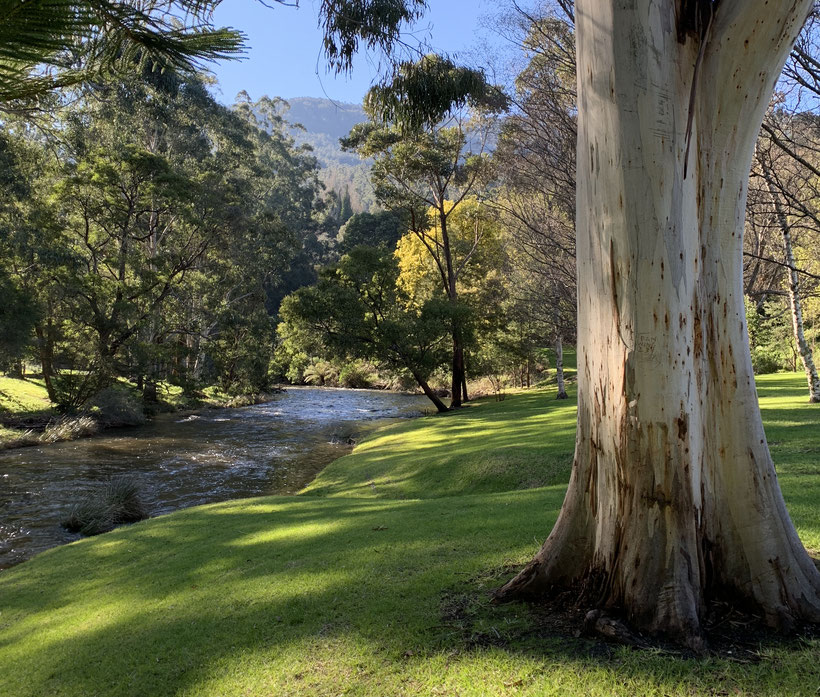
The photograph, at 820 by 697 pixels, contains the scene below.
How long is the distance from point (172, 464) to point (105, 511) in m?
5.15

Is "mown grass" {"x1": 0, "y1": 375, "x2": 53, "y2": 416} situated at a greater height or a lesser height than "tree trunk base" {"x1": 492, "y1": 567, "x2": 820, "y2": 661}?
greater

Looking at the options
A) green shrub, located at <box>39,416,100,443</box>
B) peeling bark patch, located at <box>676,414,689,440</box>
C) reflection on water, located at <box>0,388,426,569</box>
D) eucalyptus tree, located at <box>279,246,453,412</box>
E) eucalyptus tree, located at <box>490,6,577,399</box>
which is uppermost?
eucalyptus tree, located at <box>490,6,577,399</box>

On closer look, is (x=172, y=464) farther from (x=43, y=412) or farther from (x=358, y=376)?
(x=358, y=376)

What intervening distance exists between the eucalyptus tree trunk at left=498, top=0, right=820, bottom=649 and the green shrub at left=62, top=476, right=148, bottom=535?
8431 millimetres

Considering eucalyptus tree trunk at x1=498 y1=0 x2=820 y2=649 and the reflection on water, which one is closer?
eucalyptus tree trunk at x1=498 y1=0 x2=820 y2=649

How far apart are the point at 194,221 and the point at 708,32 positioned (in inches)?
988

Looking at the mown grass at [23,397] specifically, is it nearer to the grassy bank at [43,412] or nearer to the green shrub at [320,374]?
the grassy bank at [43,412]

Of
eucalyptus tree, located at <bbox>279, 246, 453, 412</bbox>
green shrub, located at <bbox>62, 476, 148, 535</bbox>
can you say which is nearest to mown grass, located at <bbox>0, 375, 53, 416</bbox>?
eucalyptus tree, located at <bbox>279, 246, 453, 412</bbox>

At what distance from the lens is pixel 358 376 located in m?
41.2

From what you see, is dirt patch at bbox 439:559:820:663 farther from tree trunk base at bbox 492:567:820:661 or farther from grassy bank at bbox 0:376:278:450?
grassy bank at bbox 0:376:278:450

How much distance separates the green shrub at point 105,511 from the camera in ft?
29.1

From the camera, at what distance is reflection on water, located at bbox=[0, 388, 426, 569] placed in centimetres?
963

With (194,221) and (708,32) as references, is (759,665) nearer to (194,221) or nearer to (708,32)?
(708,32)

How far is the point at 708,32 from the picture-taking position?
2.93m
